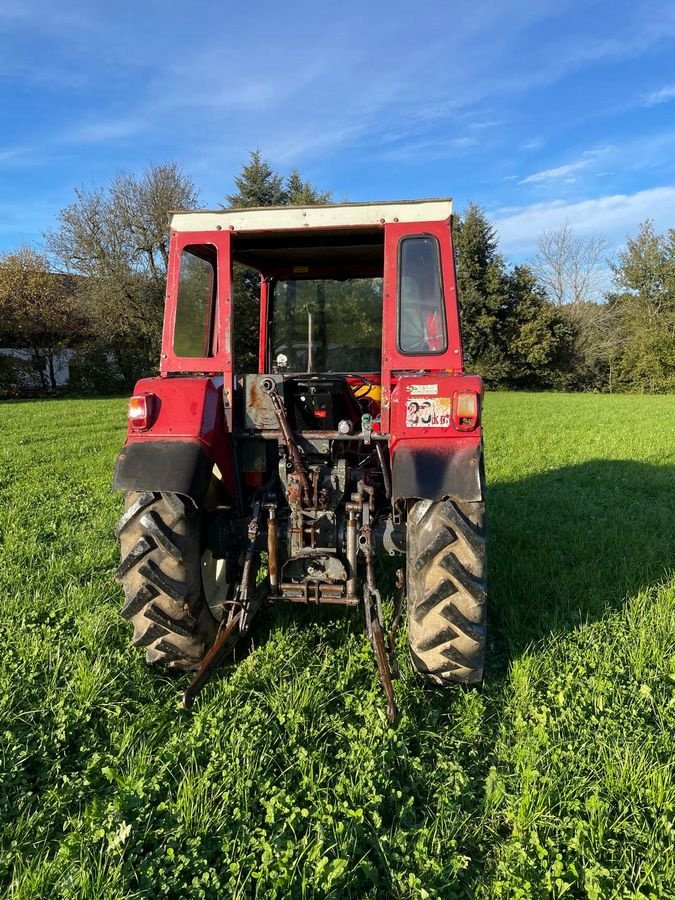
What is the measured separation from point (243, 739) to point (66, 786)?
691 mm

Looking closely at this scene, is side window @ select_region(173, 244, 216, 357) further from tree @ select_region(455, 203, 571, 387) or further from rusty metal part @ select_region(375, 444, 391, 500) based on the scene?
tree @ select_region(455, 203, 571, 387)

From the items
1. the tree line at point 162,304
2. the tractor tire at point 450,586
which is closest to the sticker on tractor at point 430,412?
the tractor tire at point 450,586

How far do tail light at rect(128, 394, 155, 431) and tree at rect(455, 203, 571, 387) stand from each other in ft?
101

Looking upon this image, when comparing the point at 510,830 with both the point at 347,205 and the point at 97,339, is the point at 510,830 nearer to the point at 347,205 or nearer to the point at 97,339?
the point at 347,205

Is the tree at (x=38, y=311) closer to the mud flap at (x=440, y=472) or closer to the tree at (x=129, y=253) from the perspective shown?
the tree at (x=129, y=253)

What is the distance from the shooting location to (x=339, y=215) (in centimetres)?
296

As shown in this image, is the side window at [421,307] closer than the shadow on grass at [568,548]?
Yes

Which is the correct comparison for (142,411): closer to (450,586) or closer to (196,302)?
(196,302)

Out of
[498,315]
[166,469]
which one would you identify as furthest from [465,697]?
[498,315]

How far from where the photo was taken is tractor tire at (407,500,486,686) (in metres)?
2.75

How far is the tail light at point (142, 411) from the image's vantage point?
9.56 ft

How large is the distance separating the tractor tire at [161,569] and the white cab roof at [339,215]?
4.76 ft

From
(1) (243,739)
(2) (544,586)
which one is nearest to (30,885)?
(1) (243,739)

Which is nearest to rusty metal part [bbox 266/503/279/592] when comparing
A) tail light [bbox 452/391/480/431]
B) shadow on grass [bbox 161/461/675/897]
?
shadow on grass [bbox 161/461/675/897]
